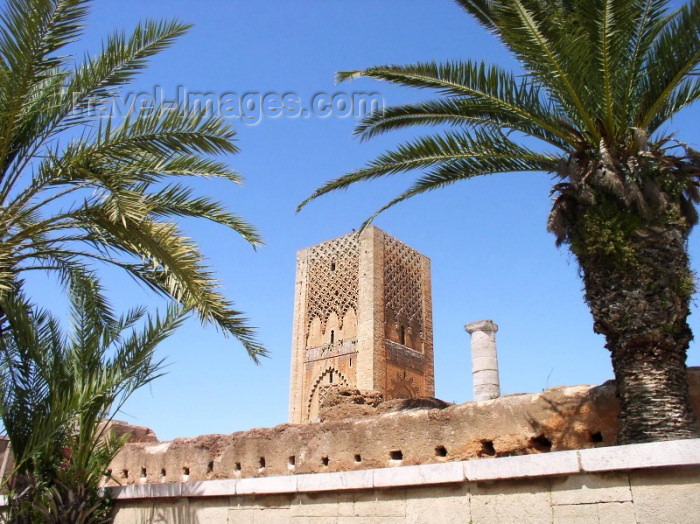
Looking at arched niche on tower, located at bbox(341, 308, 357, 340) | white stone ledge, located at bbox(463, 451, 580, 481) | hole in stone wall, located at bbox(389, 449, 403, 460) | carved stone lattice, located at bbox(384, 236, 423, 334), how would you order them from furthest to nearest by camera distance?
carved stone lattice, located at bbox(384, 236, 423, 334) < arched niche on tower, located at bbox(341, 308, 357, 340) < hole in stone wall, located at bbox(389, 449, 403, 460) < white stone ledge, located at bbox(463, 451, 580, 481)

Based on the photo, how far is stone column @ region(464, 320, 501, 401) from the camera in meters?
10.3

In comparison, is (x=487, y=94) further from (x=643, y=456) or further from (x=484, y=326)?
(x=484, y=326)

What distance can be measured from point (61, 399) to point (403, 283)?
18.4 metres

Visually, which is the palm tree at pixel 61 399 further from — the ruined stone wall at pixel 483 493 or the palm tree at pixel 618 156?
the palm tree at pixel 618 156

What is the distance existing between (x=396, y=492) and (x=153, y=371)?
2659 millimetres

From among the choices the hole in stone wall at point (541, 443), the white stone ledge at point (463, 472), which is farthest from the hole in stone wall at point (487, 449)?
the white stone ledge at point (463, 472)

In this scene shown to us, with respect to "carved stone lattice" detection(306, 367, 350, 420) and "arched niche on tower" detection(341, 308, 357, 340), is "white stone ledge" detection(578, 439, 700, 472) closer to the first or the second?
"carved stone lattice" detection(306, 367, 350, 420)

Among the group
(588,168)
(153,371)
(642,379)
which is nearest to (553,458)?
(642,379)

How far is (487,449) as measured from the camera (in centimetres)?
480

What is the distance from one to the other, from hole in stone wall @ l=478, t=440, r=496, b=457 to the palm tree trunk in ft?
3.32

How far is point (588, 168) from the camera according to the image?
4.61 meters

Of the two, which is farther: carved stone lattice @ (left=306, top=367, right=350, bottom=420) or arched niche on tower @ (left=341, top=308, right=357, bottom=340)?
arched niche on tower @ (left=341, top=308, right=357, bottom=340)

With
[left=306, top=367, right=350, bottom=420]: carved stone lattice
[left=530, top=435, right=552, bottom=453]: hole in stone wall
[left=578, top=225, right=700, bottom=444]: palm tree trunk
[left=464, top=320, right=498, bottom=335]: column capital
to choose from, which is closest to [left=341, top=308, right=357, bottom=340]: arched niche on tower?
[left=306, top=367, right=350, bottom=420]: carved stone lattice

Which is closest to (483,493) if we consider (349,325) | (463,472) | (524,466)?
(463,472)
